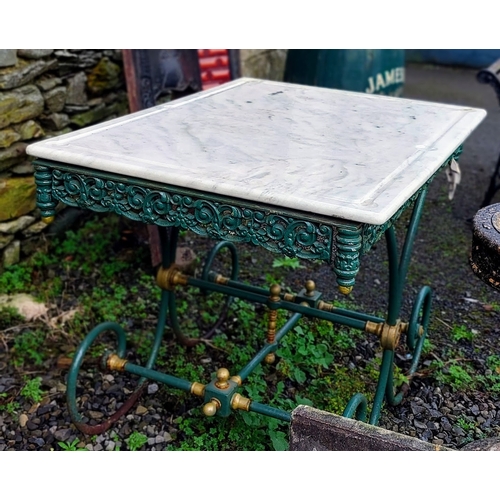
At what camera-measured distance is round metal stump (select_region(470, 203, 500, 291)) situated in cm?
193

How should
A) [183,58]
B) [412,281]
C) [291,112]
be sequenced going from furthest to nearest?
[183,58] → [412,281] → [291,112]

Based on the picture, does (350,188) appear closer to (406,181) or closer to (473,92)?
(406,181)

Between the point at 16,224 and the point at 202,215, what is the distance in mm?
1795

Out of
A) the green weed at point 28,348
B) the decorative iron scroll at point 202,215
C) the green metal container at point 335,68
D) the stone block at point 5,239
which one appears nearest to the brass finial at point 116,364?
the green weed at point 28,348

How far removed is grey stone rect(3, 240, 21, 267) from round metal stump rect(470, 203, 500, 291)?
217 centimetres

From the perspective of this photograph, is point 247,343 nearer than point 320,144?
No

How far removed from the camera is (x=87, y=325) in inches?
124

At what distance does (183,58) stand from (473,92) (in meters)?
4.15

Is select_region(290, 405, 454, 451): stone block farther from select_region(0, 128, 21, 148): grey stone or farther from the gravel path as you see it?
select_region(0, 128, 21, 148): grey stone

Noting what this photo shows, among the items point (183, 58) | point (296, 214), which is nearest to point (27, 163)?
point (183, 58)

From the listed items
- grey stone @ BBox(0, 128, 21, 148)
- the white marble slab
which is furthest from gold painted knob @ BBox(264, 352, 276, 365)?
grey stone @ BBox(0, 128, 21, 148)

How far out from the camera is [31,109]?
10.8 ft

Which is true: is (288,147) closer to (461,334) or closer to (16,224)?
(461,334)

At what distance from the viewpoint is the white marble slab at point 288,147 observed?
1.74 metres
